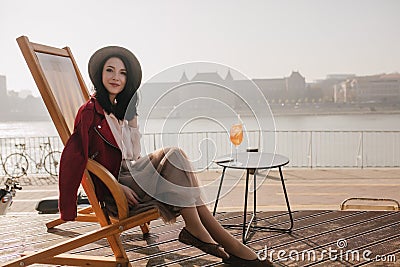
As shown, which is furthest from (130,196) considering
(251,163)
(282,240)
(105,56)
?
(282,240)

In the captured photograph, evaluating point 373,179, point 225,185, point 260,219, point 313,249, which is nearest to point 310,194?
point 373,179

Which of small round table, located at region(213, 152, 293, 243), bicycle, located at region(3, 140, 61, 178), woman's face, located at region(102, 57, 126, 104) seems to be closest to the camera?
Answer: woman's face, located at region(102, 57, 126, 104)

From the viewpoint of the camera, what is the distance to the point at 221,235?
6.58ft

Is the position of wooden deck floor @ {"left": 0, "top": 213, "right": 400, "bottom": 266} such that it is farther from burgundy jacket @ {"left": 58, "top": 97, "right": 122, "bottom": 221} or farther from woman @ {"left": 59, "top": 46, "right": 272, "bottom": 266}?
burgundy jacket @ {"left": 58, "top": 97, "right": 122, "bottom": 221}

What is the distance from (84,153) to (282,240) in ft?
3.60

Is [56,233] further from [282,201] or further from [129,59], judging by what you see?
[282,201]

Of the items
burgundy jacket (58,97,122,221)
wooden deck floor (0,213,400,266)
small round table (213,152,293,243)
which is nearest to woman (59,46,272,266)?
burgundy jacket (58,97,122,221)

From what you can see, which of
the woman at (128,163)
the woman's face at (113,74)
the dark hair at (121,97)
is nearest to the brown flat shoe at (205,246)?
the woman at (128,163)

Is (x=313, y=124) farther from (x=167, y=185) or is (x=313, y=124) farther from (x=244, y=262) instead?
(x=167, y=185)

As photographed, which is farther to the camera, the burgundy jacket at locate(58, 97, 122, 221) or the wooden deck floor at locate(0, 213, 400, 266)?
the wooden deck floor at locate(0, 213, 400, 266)

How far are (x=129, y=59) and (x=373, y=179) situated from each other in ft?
19.7

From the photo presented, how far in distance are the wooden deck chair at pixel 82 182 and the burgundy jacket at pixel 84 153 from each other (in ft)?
0.17

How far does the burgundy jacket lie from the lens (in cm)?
191

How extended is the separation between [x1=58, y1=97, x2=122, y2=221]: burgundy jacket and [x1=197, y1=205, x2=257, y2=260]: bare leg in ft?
1.38
